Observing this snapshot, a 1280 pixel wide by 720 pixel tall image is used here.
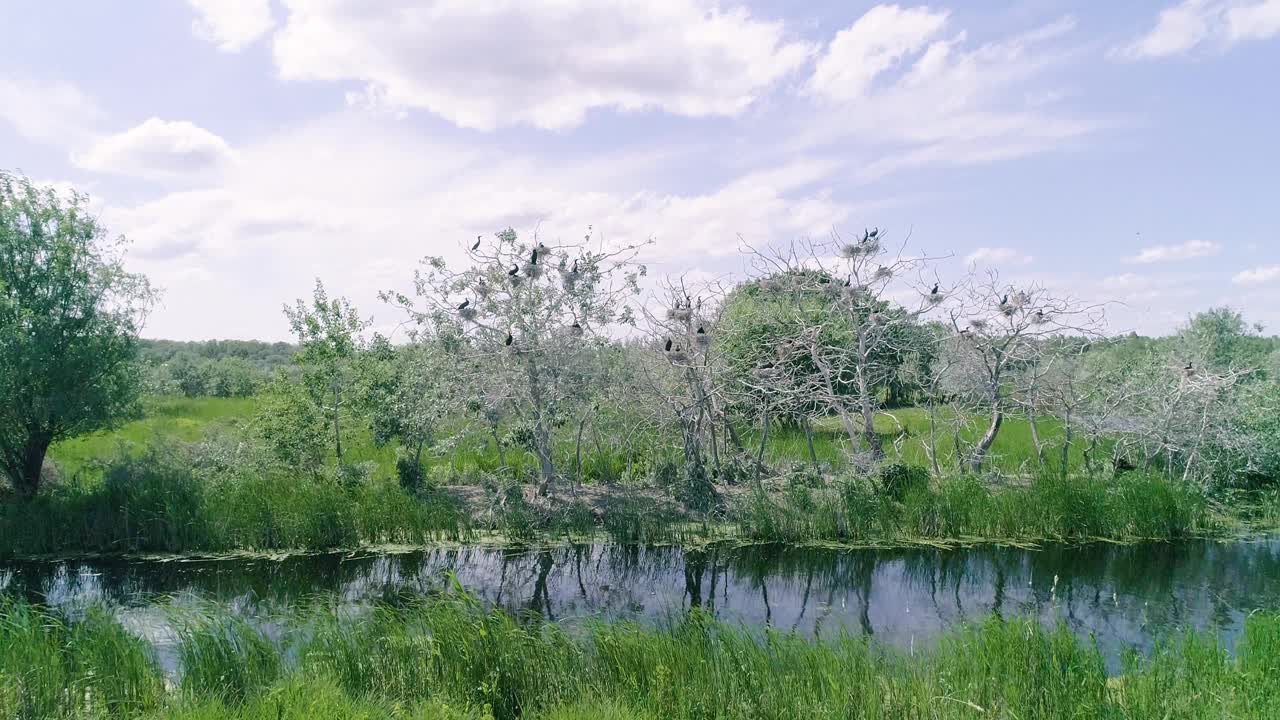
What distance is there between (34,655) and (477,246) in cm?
861

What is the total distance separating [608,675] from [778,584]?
187 inches

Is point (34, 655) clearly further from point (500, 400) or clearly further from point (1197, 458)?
point (1197, 458)

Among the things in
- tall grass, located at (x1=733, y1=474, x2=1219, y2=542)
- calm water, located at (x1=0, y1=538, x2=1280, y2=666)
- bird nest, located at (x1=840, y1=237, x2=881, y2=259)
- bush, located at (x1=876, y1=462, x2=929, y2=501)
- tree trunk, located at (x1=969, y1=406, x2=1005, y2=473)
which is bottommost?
calm water, located at (x1=0, y1=538, x2=1280, y2=666)

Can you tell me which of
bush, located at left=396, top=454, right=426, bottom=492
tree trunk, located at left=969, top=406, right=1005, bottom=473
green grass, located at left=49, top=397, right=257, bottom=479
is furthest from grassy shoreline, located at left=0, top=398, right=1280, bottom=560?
green grass, located at left=49, top=397, right=257, bottom=479

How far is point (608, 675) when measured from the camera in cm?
648

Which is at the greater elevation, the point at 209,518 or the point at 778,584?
the point at 209,518

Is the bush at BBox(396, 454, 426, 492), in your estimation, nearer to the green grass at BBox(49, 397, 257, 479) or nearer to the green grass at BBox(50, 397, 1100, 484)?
the green grass at BBox(50, 397, 1100, 484)

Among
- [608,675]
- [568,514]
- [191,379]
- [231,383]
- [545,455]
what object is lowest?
[608,675]

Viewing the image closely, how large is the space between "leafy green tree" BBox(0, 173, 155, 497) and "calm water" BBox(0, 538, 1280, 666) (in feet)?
9.61

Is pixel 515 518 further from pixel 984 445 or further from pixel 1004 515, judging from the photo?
pixel 984 445

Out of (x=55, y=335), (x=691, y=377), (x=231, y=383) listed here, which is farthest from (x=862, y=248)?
(x=231, y=383)

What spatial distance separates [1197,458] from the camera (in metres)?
14.1

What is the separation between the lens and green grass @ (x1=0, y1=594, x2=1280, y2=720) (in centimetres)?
558

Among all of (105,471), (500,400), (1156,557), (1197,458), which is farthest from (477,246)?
(1197,458)
